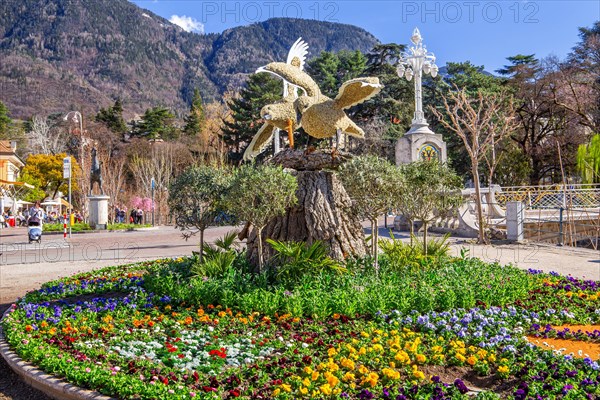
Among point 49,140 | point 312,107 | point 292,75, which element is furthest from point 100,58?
point 312,107

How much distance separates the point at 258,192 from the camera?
7.70 metres

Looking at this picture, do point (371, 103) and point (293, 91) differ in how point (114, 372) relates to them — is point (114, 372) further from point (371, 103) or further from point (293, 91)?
point (371, 103)

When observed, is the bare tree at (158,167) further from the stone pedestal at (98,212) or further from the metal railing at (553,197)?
the metal railing at (553,197)

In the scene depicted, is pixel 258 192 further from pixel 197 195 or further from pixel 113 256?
pixel 113 256

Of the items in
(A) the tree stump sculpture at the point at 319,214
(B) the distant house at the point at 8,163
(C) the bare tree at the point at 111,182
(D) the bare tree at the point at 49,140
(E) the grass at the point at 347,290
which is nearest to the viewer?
(E) the grass at the point at 347,290

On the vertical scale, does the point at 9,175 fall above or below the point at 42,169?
below

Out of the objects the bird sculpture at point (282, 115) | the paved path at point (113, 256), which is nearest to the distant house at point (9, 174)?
the paved path at point (113, 256)

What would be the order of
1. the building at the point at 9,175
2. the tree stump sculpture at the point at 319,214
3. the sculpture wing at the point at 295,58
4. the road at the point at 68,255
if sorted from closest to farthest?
the tree stump sculpture at the point at 319,214 → the sculpture wing at the point at 295,58 → the road at the point at 68,255 → the building at the point at 9,175

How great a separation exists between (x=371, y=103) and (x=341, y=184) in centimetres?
3429

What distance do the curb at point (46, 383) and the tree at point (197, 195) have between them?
3.54 meters

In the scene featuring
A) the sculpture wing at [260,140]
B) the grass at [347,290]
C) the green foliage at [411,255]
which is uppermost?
the sculpture wing at [260,140]

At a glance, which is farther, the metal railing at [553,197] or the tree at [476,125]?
the metal railing at [553,197]

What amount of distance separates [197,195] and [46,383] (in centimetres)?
423

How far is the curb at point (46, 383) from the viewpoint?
452 centimetres
